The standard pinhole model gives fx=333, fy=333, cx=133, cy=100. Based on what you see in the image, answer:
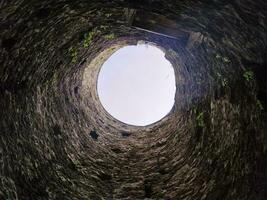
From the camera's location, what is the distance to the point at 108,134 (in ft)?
25.8

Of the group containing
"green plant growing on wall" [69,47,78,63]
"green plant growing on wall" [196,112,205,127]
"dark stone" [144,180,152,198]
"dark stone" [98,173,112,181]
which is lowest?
"dark stone" [144,180,152,198]

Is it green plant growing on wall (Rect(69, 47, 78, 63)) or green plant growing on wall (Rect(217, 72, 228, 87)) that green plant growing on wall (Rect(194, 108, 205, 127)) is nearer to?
green plant growing on wall (Rect(217, 72, 228, 87))

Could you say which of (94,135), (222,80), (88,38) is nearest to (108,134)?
(94,135)

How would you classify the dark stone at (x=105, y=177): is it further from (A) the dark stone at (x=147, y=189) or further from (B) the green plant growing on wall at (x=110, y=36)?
(B) the green plant growing on wall at (x=110, y=36)

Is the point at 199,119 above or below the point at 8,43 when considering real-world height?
below

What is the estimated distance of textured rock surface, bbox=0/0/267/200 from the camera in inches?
162

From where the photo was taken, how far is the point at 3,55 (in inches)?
168

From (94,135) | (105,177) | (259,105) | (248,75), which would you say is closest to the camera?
(259,105)

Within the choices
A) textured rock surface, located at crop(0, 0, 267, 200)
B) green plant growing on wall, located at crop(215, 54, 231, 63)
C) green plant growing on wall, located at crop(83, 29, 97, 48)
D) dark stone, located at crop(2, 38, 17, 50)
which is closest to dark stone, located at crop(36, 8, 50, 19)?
textured rock surface, located at crop(0, 0, 267, 200)

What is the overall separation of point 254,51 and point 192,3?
928 mm

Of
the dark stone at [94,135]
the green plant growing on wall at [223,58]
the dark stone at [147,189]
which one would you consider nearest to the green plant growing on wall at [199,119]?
the green plant growing on wall at [223,58]

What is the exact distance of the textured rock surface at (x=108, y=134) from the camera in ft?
13.5

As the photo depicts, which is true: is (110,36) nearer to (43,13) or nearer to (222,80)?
(43,13)

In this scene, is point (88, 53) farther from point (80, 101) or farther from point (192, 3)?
A: point (192, 3)
